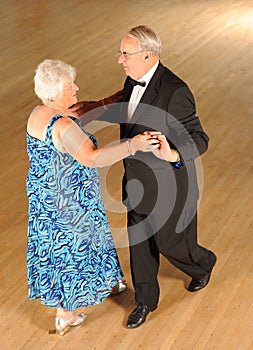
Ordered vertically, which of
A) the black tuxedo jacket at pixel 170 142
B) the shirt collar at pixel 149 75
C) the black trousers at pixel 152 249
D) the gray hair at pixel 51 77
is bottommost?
the black trousers at pixel 152 249

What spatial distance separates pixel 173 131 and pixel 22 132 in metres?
2.80

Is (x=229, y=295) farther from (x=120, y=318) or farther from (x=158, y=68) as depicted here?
(x=158, y=68)

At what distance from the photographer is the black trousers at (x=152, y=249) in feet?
12.2

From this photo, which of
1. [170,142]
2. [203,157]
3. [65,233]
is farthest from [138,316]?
[203,157]

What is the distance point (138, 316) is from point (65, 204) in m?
0.76

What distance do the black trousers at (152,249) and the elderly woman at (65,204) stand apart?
0.12m

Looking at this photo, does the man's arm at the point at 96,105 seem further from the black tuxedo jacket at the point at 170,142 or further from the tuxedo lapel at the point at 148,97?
the tuxedo lapel at the point at 148,97

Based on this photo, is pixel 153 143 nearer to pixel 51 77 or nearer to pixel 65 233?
pixel 51 77

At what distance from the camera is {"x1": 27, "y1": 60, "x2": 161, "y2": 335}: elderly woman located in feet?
10.8

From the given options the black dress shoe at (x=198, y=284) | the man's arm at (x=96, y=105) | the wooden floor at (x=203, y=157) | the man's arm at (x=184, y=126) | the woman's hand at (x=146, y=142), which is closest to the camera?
the woman's hand at (x=146, y=142)

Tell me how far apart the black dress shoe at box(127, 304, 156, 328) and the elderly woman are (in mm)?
175

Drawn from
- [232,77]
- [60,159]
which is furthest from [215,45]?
[60,159]

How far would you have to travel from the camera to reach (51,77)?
327 cm

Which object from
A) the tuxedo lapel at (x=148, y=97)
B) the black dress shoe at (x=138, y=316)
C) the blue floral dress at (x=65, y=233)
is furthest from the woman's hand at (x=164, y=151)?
the black dress shoe at (x=138, y=316)
